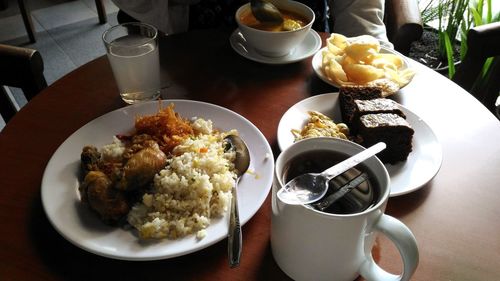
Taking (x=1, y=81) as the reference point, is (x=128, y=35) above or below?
above

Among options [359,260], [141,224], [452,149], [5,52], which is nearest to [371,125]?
[452,149]

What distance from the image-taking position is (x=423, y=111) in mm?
1058

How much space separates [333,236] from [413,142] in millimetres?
471

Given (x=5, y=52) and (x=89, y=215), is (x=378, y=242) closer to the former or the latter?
(x=89, y=215)

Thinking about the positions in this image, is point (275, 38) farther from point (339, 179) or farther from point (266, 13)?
point (339, 179)

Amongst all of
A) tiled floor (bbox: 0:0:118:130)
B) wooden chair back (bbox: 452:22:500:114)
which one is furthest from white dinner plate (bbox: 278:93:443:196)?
tiled floor (bbox: 0:0:118:130)

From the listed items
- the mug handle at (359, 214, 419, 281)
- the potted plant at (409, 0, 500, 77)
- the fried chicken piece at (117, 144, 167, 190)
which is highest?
the mug handle at (359, 214, 419, 281)

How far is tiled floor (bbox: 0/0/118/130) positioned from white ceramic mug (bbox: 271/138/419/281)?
7.93 ft

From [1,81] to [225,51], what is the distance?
0.63m

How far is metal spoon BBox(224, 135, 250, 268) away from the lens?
0.65 m

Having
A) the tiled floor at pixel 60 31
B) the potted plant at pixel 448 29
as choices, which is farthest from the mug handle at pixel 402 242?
the tiled floor at pixel 60 31

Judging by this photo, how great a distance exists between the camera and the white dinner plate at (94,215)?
26.0 inches

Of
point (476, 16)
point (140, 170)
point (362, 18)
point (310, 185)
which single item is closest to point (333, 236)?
point (310, 185)

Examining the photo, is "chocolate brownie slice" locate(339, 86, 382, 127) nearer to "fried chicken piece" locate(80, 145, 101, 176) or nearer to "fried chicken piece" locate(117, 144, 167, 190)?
"fried chicken piece" locate(117, 144, 167, 190)
